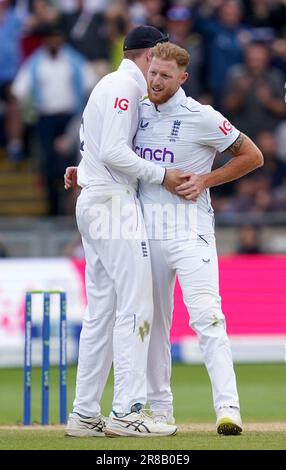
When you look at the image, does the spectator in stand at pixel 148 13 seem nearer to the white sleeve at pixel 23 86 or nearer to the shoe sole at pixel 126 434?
the white sleeve at pixel 23 86

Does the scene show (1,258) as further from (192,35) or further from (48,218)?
(192,35)

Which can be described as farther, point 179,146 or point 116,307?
point 116,307

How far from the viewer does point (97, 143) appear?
841 cm

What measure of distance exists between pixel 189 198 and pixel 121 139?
587 mm

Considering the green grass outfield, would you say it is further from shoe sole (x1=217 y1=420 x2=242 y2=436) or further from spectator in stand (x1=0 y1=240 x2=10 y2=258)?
spectator in stand (x1=0 y1=240 x2=10 y2=258)

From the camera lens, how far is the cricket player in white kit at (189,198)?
8.19 meters

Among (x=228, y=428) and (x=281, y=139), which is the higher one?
(x=281, y=139)

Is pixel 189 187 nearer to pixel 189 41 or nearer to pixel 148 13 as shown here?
pixel 189 41

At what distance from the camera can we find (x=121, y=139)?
8.20 meters

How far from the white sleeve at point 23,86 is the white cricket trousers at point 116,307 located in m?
9.60

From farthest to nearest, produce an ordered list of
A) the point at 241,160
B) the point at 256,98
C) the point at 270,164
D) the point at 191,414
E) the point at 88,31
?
the point at 88,31 → the point at 256,98 → the point at 270,164 → the point at 191,414 → the point at 241,160

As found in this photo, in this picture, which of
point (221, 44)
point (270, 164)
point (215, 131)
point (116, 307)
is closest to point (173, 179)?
point (215, 131)

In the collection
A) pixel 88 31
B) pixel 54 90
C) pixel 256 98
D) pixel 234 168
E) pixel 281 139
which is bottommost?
pixel 234 168
